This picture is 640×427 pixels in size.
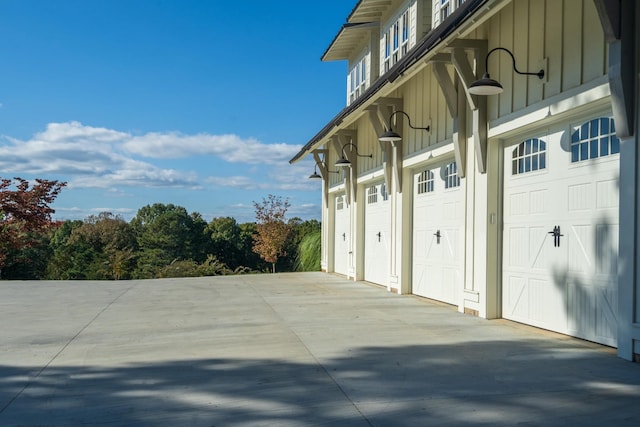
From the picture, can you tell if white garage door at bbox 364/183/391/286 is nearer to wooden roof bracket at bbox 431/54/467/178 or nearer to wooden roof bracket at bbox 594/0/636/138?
wooden roof bracket at bbox 431/54/467/178

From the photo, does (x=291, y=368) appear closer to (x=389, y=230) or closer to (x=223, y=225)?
(x=389, y=230)

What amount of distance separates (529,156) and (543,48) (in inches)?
57.2

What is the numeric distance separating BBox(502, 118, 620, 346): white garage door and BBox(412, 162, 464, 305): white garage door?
4.04ft

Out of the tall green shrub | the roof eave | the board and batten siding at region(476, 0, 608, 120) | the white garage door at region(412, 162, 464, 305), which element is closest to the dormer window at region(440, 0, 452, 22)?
the roof eave

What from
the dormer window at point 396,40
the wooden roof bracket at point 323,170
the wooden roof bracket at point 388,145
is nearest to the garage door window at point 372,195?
the wooden roof bracket at point 388,145

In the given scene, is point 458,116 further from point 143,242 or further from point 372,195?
point 143,242

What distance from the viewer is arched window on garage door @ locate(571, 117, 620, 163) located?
6223 millimetres

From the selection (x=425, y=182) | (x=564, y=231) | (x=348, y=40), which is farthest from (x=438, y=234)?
(x=348, y=40)

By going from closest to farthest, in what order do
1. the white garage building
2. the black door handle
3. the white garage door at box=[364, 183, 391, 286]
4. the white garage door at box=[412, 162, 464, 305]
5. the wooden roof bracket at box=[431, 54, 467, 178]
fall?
the white garage building → the black door handle → the wooden roof bracket at box=[431, 54, 467, 178] → the white garage door at box=[412, 162, 464, 305] → the white garage door at box=[364, 183, 391, 286]

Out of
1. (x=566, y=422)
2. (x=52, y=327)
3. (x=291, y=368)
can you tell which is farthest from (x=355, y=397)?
(x=52, y=327)

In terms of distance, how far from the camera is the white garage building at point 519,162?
577 cm

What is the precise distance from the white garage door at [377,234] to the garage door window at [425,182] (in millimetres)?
1560

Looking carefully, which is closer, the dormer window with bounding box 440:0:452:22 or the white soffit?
the dormer window with bounding box 440:0:452:22

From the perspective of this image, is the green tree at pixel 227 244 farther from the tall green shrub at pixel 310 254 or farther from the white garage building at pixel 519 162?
the white garage building at pixel 519 162
